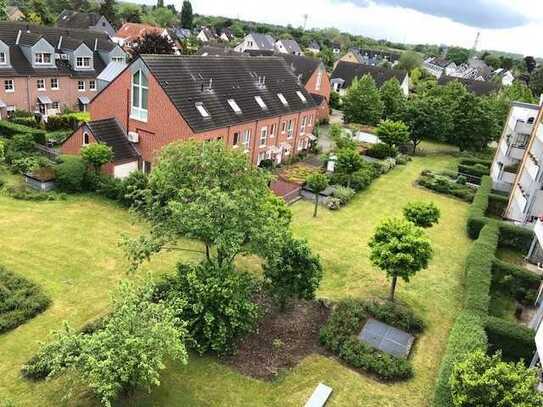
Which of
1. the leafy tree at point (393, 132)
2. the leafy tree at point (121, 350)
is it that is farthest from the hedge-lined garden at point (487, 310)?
the leafy tree at point (393, 132)

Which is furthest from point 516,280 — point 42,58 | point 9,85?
point 42,58

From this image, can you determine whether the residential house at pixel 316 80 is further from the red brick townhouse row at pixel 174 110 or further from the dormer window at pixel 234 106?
the dormer window at pixel 234 106

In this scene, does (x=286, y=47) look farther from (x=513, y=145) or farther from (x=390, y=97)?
(x=513, y=145)

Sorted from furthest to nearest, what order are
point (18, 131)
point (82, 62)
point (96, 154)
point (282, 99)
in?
point (82, 62) < point (282, 99) < point (18, 131) < point (96, 154)

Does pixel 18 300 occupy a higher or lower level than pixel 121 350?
lower

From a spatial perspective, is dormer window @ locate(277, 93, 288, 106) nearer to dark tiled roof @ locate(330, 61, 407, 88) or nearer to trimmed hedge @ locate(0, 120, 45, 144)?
trimmed hedge @ locate(0, 120, 45, 144)

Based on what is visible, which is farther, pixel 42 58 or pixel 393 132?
pixel 393 132

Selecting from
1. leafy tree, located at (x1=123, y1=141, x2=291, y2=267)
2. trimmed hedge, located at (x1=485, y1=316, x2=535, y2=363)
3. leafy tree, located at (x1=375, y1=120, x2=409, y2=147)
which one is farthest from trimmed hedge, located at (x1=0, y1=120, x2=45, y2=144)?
trimmed hedge, located at (x1=485, y1=316, x2=535, y2=363)
